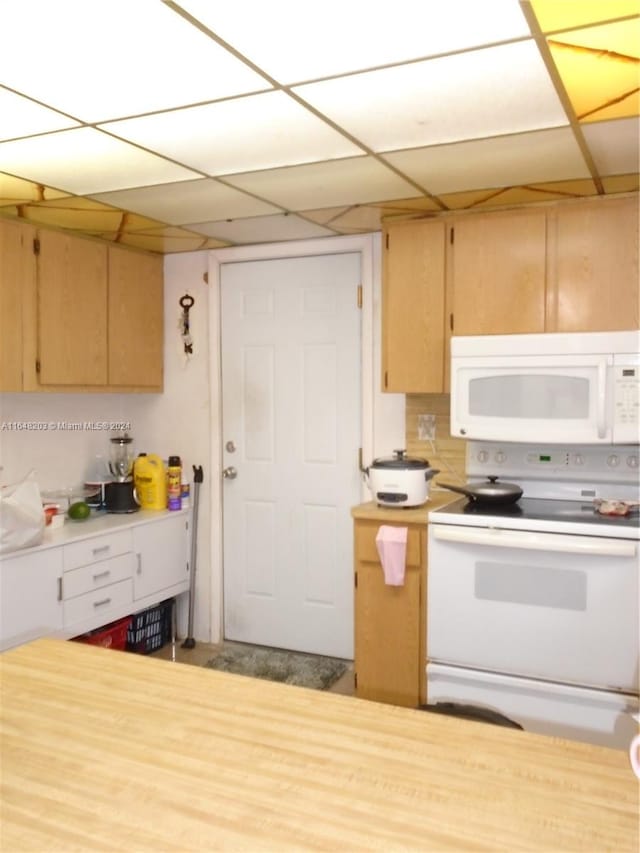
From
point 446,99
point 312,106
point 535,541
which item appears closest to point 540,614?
point 535,541

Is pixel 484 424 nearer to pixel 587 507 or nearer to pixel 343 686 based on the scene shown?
pixel 587 507

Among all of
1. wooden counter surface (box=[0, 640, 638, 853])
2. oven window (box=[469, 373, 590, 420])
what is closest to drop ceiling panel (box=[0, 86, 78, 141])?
wooden counter surface (box=[0, 640, 638, 853])

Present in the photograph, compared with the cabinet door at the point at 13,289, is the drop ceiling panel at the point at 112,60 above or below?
above

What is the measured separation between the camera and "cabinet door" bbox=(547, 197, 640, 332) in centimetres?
279

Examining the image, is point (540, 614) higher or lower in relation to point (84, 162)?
lower

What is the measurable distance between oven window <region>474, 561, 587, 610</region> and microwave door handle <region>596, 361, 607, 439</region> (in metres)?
0.57

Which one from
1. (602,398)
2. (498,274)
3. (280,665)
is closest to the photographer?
(602,398)

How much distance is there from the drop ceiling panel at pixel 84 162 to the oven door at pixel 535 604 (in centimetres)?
168

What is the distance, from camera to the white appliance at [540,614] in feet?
8.21

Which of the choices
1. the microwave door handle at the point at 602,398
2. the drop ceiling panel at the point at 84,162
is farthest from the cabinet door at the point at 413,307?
the drop ceiling panel at the point at 84,162

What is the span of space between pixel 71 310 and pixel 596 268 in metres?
2.34

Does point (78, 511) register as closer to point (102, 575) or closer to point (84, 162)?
point (102, 575)

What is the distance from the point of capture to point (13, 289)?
10.2 ft

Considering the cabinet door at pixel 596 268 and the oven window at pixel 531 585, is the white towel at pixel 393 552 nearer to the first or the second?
the oven window at pixel 531 585
